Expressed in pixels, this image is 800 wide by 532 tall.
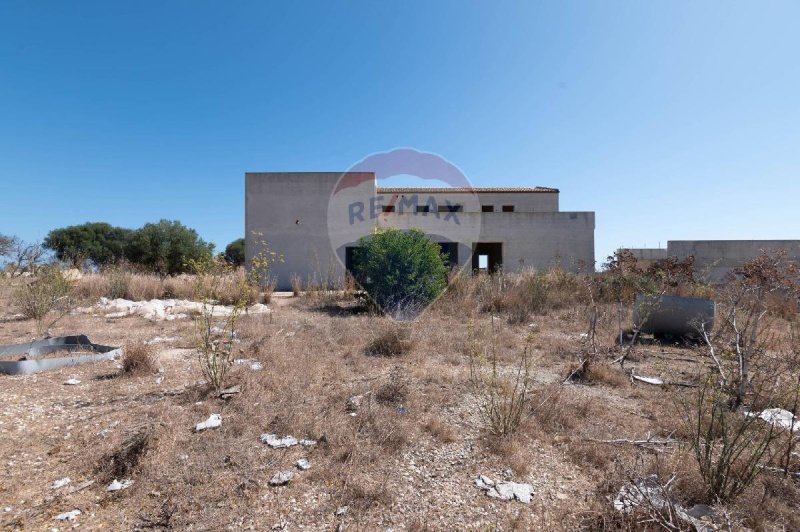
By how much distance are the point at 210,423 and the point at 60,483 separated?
85 centimetres

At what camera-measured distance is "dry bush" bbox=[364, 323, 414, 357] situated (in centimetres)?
496

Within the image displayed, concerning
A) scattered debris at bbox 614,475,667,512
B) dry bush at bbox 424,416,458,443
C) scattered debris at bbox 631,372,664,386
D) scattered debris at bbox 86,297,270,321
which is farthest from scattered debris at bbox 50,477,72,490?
scattered debris at bbox 86,297,270,321

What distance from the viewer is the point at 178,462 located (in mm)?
2289

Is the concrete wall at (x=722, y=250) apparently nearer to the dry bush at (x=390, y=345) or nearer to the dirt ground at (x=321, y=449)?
the dirt ground at (x=321, y=449)

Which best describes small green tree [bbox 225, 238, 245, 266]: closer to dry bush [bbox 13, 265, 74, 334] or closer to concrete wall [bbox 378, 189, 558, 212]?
concrete wall [bbox 378, 189, 558, 212]

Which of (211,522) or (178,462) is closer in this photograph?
(211,522)

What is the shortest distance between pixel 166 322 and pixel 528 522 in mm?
7521

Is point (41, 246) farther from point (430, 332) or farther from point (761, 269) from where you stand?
point (761, 269)

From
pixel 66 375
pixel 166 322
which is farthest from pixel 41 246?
pixel 66 375

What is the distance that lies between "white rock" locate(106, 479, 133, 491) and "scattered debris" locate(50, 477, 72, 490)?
25 cm

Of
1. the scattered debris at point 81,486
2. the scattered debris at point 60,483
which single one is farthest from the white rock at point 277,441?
the scattered debris at point 60,483

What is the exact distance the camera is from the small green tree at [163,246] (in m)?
21.3

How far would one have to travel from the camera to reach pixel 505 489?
2098mm

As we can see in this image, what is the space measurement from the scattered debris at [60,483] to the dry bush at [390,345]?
322 centimetres
